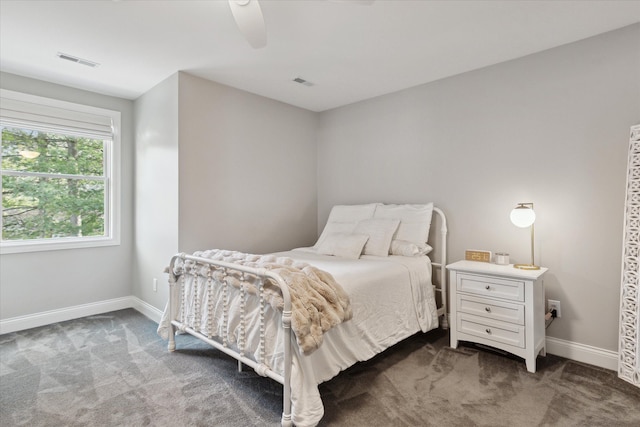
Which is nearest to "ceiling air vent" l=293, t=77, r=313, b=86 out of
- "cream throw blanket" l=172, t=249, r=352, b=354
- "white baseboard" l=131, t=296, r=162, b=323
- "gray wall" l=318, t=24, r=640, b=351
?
"gray wall" l=318, t=24, r=640, b=351

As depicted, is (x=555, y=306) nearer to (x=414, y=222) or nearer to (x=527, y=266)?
(x=527, y=266)

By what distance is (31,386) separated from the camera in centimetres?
216

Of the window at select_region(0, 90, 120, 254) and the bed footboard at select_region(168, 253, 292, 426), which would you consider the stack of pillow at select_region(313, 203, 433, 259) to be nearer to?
the bed footboard at select_region(168, 253, 292, 426)

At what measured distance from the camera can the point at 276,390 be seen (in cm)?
207

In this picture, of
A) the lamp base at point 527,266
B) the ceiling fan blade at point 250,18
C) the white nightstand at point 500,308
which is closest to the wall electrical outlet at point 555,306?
the white nightstand at point 500,308

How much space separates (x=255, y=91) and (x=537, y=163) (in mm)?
2847

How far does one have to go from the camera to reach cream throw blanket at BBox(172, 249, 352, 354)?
1.64 metres

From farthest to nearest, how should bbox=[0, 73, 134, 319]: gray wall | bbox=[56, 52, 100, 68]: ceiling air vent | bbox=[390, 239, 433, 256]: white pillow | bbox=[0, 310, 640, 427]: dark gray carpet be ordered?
bbox=[0, 73, 134, 319]: gray wall → bbox=[390, 239, 433, 256]: white pillow → bbox=[56, 52, 100, 68]: ceiling air vent → bbox=[0, 310, 640, 427]: dark gray carpet

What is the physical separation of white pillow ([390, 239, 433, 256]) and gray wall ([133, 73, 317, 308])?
1.44 meters

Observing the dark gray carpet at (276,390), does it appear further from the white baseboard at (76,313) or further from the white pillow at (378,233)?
the white pillow at (378,233)

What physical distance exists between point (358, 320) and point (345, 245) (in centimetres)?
109

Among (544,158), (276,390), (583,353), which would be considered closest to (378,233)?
(544,158)

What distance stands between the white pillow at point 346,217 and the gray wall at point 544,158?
0.31m

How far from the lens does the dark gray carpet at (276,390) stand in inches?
71.1
